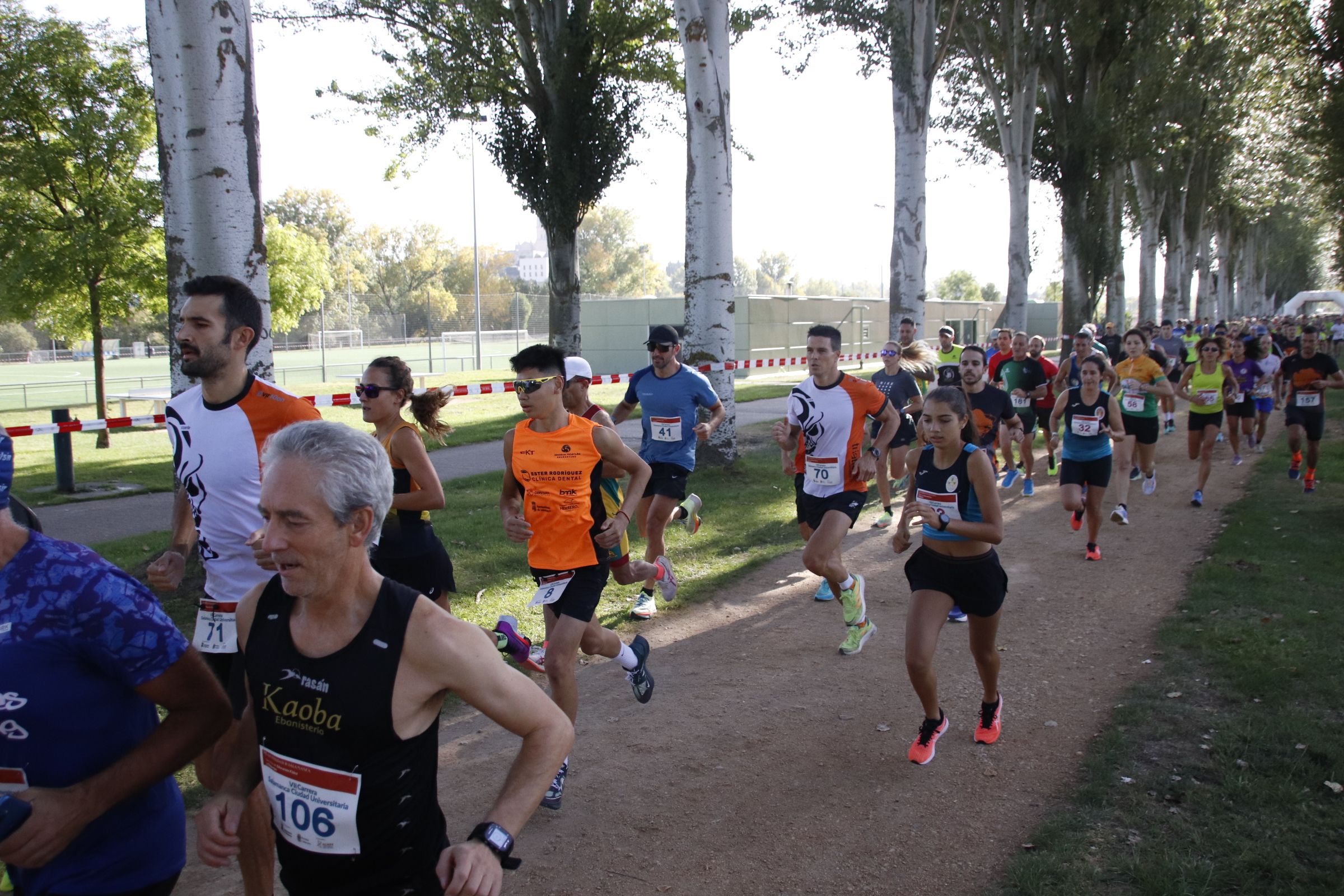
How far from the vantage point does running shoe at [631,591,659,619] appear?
7646 mm

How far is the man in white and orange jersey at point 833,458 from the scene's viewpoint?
6.80 meters

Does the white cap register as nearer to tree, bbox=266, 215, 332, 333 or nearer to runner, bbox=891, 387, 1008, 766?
runner, bbox=891, 387, 1008, 766

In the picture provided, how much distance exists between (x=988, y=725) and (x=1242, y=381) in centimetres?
1236

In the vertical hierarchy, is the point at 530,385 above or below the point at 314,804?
above

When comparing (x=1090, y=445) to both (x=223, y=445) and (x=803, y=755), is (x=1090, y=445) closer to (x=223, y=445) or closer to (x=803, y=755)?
(x=803, y=755)

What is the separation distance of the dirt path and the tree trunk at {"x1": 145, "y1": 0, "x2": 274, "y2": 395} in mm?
3937

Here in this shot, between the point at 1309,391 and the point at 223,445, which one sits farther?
the point at 1309,391

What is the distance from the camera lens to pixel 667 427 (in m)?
8.26

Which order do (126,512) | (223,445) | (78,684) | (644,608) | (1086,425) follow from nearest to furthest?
(78,684)
(223,445)
(644,608)
(1086,425)
(126,512)

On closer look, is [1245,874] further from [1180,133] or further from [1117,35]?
[1180,133]

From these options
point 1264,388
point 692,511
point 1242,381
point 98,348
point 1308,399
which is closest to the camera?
point 692,511

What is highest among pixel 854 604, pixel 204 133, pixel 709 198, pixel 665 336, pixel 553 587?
pixel 709 198

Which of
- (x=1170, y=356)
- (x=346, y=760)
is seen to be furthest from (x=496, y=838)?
(x=1170, y=356)

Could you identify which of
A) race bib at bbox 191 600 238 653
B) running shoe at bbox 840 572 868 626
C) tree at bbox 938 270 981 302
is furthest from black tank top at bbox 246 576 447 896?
tree at bbox 938 270 981 302
